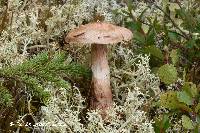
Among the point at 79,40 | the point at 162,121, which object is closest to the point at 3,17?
the point at 79,40

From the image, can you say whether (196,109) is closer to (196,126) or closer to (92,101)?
(196,126)

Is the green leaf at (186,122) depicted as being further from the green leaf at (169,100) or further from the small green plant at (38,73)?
the small green plant at (38,73)

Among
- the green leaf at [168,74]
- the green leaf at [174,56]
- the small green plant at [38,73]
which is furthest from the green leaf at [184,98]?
the small green plant at [38,73]

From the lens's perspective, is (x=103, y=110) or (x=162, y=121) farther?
(x=103, y=110)

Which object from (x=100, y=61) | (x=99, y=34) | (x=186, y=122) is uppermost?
(x=99, y=34)

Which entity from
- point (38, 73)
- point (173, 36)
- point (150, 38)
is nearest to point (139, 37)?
point (150, 38)

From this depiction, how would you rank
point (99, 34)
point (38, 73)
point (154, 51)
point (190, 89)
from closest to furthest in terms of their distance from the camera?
point (38, 73) → point (99, 34) → point (190, 89) → point (154, 51)

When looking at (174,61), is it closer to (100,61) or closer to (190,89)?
(190,89)

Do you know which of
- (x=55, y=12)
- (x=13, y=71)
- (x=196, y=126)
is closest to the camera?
(x=13, y=71)
